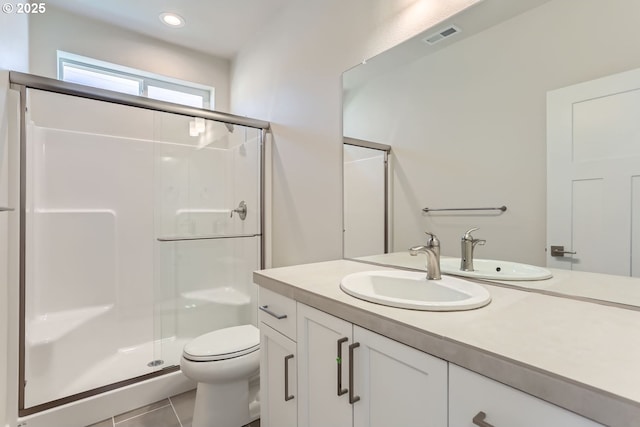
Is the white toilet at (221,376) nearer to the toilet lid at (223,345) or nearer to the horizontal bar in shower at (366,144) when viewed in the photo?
the toilet lid at (223,345)

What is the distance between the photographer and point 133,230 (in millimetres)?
2529

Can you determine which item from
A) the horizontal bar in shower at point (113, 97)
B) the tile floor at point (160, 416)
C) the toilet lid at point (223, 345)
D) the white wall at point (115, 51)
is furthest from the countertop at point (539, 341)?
the white wall at point (115, 51)

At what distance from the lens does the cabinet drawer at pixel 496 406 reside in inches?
19.9

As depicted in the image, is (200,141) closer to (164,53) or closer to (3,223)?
(164,53)

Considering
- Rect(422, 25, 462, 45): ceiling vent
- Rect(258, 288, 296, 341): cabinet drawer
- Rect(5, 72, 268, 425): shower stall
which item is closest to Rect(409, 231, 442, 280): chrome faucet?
Rect(258, 288, 296, 341): cabinet drawer

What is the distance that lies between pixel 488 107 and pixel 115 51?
279cm

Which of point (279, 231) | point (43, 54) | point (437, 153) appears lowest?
point (279, 231)

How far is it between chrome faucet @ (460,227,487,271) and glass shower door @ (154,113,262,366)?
1501 millimetres

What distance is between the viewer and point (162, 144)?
7.60 ft

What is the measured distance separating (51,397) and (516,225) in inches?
93.8

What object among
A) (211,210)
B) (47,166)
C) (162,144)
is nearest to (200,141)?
(162,144)

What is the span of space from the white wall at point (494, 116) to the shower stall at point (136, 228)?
1.25 meters

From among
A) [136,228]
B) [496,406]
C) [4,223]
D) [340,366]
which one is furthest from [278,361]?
[136,228]

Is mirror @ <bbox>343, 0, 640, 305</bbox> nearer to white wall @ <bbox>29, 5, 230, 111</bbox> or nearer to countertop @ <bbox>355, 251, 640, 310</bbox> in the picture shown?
Result: countertop @ <bbox>355, 251, 640, 310</bbox>
